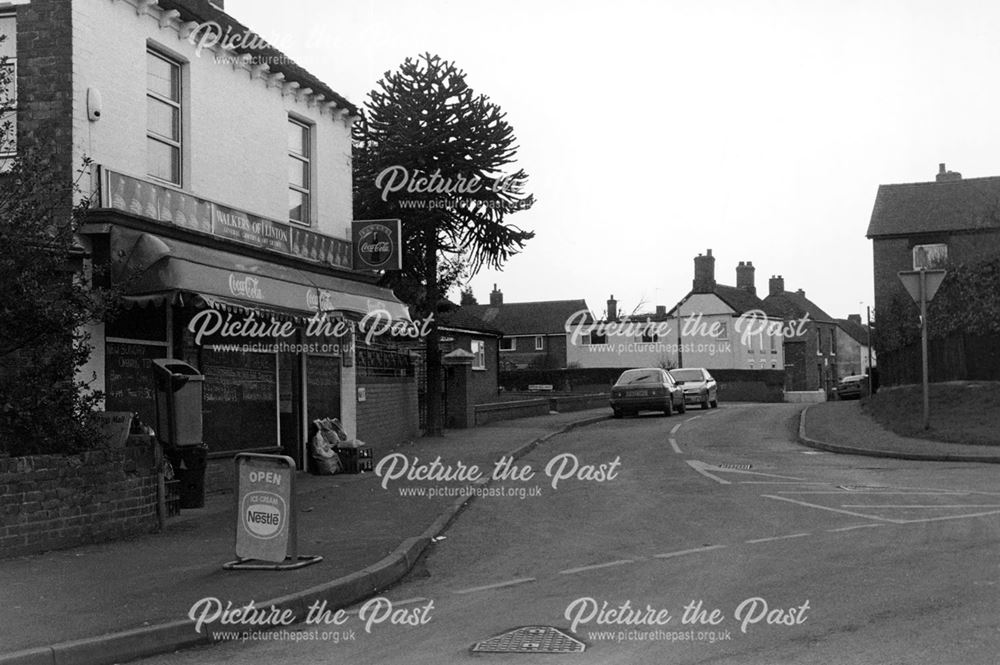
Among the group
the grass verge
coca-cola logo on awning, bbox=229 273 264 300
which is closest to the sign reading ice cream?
coca-cola logo on awning, bbox=229 273 264 300

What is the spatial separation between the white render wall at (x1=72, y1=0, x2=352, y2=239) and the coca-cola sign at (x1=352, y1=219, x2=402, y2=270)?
342 millimetres

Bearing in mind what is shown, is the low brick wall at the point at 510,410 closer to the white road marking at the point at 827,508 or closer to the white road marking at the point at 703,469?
the white road marking at the point at 703,469

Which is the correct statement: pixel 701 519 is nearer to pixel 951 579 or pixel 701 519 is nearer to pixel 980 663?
pixel 951 579

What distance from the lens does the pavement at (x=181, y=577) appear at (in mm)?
6793

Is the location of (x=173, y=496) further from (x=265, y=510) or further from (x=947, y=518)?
(x=947, y=518)

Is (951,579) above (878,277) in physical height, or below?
below

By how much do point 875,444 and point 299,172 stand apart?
12.6 meters

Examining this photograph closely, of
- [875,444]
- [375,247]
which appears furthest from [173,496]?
[875,444]

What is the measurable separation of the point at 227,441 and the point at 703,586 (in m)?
9.52

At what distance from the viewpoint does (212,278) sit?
1357 centimetres

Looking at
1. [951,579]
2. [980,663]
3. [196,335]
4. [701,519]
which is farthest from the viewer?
[196,335]

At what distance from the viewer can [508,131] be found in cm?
2392

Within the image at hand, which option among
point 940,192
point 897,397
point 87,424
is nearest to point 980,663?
point 87,424

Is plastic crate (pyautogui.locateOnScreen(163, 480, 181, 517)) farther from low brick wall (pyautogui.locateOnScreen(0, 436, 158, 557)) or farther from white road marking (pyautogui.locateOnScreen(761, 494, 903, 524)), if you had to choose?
white road marking (pyautogui.locateOnScreen(761, 494, 903, 524))
